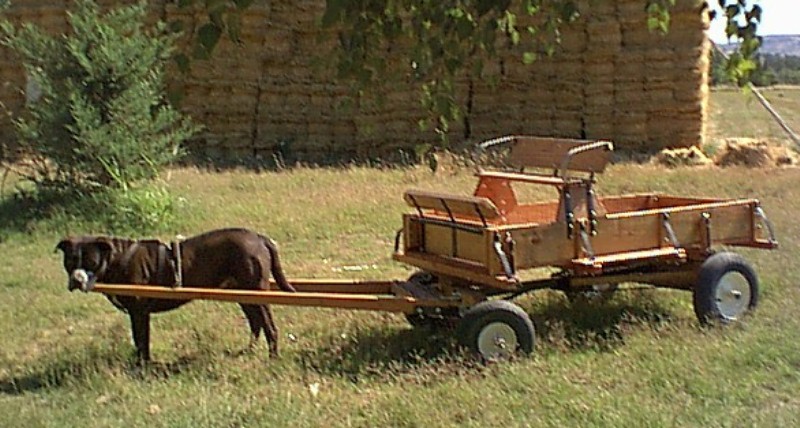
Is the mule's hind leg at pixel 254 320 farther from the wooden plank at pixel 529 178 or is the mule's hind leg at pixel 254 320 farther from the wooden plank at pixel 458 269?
the wooden plank at pixel 529 178

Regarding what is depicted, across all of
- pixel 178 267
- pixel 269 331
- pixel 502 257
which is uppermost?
pixel 502 257

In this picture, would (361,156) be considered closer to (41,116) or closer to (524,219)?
(41,116)

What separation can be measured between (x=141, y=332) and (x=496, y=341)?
6.61ft

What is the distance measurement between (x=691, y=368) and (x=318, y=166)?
10.3m

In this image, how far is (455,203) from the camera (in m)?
6.42

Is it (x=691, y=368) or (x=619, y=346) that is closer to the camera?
(x=691, y=368)

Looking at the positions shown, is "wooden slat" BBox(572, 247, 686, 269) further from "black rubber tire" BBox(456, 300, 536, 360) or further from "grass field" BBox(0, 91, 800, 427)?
"black rubber tire" BBox(456, 300, 536, 360)

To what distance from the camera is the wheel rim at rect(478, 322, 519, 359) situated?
607cm

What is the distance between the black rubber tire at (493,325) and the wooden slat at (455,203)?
0.52m

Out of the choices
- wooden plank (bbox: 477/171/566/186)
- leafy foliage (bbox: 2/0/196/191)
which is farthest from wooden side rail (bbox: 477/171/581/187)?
leafy foliage (bbox: 2/0/196/191)

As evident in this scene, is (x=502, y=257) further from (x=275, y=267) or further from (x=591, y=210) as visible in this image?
(x=275, y=267)

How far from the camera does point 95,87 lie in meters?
11.3

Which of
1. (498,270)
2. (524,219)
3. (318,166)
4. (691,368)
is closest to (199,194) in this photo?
(318,166)

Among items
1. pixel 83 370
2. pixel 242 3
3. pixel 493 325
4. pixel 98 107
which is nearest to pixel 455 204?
pixel 493 325
